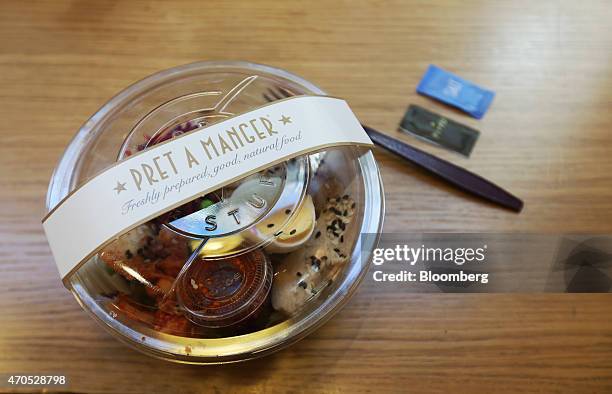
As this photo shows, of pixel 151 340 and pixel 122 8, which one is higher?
pixel 122 8

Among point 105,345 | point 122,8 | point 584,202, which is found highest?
point 122,8

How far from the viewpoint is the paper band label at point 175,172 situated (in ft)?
2.09

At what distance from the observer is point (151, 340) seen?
68cm

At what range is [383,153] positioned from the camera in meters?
0.90

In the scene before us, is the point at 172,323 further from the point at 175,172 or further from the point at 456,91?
the point at 456,91

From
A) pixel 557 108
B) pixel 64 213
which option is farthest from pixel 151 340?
pixel 557 108

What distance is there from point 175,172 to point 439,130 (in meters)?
0.48

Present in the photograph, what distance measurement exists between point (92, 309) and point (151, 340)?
9 cm

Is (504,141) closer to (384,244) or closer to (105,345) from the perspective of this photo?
(384,244)

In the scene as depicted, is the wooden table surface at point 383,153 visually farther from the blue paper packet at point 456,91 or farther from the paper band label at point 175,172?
the paper band label at point 175,172

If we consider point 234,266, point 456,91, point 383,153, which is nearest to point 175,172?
point 234,266

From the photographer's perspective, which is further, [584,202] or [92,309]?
[584,202]

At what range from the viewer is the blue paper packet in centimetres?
92

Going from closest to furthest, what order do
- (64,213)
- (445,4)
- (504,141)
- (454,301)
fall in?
(64,213)
(454,301)
(504,141)
(445,4)
